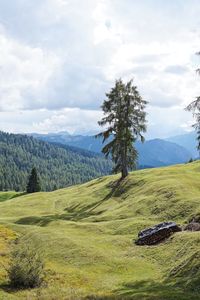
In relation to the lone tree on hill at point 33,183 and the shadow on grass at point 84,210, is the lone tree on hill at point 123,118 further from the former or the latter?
the lone tree on hill at point 33,183

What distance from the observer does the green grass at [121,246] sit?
86.3 ft

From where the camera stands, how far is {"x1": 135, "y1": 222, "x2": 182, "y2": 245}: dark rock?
38.8 metres

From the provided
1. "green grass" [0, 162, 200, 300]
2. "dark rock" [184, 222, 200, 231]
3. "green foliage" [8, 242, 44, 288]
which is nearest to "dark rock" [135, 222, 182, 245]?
"dark rock" [184, 222, 200, 231]

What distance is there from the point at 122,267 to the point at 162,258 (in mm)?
3663

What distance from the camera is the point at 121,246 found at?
39.6 m

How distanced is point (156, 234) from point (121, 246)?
3410mm

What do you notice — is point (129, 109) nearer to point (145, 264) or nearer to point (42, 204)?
point (42, 204)

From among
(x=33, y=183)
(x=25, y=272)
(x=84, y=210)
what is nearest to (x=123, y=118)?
(x=84, y=210)

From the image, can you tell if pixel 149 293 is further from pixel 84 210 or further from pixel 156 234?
pixel 84 210

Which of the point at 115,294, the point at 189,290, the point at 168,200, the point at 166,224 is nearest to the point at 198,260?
the point at 189,290

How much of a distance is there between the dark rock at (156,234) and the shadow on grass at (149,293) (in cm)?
1037

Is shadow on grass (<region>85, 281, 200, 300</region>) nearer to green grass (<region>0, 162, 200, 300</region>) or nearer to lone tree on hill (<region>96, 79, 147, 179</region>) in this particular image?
green grass (<region>0, 162, 200, 300</region>)

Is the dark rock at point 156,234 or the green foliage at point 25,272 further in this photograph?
the dark rock at point 156,234

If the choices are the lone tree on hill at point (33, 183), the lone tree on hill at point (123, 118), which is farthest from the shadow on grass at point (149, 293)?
the lone tree on hill at point (33, 183)
